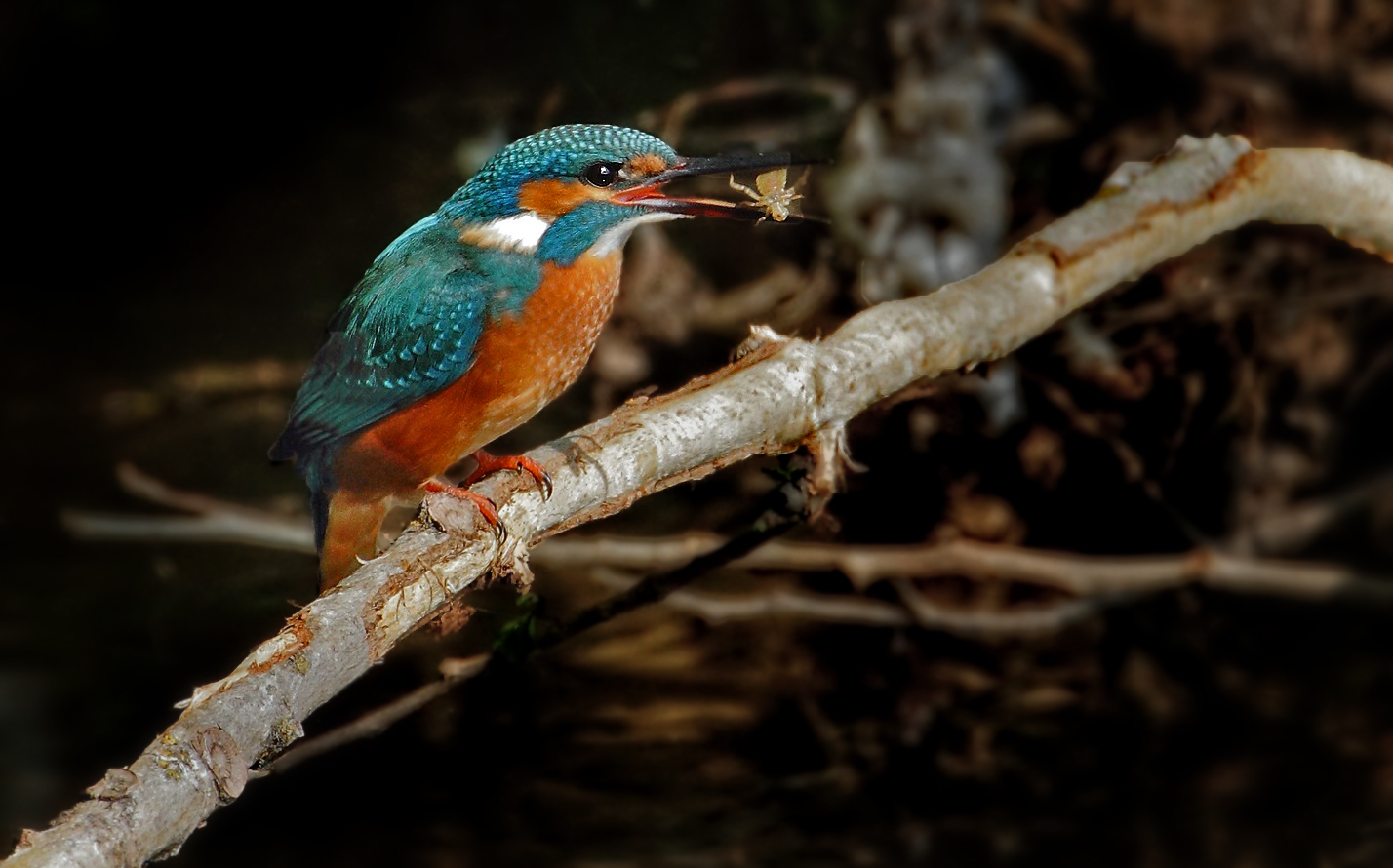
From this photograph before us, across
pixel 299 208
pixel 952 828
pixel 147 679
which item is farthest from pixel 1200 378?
pixel 147 679

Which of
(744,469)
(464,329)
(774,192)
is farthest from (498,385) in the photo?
(744,469)

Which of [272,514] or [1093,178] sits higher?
[1093,178]

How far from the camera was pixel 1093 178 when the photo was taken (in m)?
2.80

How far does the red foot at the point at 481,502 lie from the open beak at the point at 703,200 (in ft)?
1.11

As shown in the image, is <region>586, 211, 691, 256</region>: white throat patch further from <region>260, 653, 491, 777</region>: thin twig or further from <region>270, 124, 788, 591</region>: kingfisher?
<region>260, 653, 491, 777</region>: thin twig

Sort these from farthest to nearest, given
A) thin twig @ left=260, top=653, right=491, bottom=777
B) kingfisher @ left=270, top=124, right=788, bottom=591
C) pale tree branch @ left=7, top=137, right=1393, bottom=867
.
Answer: thin twig @ left=260, top=653, right=491, bottom=777
kingfisher @ left=270, top=124, right=788, bottom=591
pale tree branch @ left=7, top=137, right=1393, bottom=867

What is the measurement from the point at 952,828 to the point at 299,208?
211 centimetres

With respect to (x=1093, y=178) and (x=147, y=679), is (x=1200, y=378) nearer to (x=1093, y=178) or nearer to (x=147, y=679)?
(x=1093, y=178)

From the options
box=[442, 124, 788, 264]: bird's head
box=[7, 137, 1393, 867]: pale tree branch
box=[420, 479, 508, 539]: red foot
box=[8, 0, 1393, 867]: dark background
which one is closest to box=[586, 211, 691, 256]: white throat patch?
box=[442, 124, 788, 264]: bird's head

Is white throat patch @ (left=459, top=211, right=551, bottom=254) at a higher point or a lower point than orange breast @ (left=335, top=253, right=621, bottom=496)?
higher

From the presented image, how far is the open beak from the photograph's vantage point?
1171 mm

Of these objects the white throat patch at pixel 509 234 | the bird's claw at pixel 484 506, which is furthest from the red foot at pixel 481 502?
the white throat patch at pixel 509 234

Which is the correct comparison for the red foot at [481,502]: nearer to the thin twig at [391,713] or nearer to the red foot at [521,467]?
the red foot at [521,467]

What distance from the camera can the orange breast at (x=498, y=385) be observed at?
1.30 m
